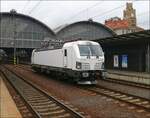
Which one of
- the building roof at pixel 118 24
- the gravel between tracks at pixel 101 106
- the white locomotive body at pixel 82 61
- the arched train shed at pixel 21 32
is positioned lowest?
the gravel between tracks at pixel 101 106

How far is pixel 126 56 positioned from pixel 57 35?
52109 mm

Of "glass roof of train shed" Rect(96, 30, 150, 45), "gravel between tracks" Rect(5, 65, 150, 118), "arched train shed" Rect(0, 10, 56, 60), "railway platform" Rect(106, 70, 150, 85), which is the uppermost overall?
"arched train shed" Rect(0, 10, 56, 60)

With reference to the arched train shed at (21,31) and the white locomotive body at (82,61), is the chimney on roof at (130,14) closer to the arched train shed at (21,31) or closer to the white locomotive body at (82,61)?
the arched train shed at (21,31)

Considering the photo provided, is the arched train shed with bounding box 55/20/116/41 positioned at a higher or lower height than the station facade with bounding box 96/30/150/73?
higher

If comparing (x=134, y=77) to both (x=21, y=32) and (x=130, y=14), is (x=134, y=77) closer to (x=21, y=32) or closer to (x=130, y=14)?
(x=21, y=32)

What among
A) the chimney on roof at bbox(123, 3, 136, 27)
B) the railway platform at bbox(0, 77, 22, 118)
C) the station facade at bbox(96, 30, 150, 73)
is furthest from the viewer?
the chimney on roof at bbox(123, 3, 136, 27)

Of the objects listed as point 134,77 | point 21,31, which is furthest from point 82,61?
point 21,31

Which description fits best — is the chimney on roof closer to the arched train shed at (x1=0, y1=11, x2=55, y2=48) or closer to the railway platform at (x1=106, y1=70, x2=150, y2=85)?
the arched train shed at (x1=0, y1=11, x2=55, y2=48)

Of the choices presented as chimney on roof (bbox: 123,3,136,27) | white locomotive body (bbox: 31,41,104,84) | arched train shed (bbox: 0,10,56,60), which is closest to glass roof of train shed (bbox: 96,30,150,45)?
white locomotive body (bbox: 31,41,104,84)

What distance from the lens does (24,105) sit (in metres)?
14.5

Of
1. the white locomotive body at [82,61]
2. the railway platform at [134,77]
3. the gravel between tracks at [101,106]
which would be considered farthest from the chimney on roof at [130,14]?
the gravel between tracks at [101,106]

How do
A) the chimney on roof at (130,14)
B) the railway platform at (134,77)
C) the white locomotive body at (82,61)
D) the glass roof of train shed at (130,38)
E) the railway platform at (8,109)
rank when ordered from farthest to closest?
1. the chimney on roof at (130,14)
2. the glass roof of train shed at (130,38)
3. the railway platform at (134,77)
4. the white locomotive body at (82,61)
5. the railway platform at (8,109)

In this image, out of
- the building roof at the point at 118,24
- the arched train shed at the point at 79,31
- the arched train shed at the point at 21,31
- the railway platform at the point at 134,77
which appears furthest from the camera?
the building roof at the point at 118,24

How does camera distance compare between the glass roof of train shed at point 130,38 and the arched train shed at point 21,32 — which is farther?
the arched train shed at point 21,32
